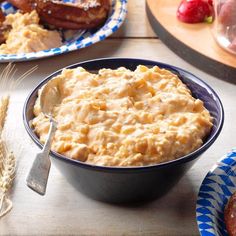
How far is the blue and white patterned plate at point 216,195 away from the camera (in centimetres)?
84

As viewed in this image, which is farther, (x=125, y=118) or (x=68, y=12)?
(x=68, y=12)

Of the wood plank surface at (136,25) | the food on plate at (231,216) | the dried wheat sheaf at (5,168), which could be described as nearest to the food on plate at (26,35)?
the wood plank surface at (136,25)

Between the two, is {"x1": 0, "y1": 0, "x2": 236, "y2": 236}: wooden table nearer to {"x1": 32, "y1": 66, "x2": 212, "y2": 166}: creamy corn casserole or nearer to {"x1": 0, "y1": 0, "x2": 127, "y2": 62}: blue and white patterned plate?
{"x1": 32, "y1": 66, "x2": 212, "y2": 166}: creamy corn casserole

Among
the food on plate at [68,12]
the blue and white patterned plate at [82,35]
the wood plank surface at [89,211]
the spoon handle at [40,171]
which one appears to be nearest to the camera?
the spoon handle at [40,171]

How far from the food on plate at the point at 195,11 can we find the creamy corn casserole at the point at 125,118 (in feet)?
2.14

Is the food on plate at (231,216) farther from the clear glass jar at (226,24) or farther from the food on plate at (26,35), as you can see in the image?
the food on plate at (26,35)

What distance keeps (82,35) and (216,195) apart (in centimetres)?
89

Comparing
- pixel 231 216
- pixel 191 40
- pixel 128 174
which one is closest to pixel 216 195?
pixel 231 216

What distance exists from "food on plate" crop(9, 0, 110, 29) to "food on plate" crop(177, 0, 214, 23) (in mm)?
274

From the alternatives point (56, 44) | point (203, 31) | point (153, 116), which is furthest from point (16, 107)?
point (203, 31)

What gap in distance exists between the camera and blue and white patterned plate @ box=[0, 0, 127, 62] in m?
1.43

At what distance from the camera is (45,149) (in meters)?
0.85

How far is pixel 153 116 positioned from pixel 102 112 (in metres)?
0.10

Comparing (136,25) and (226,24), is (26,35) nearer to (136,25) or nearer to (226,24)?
(136,25)
